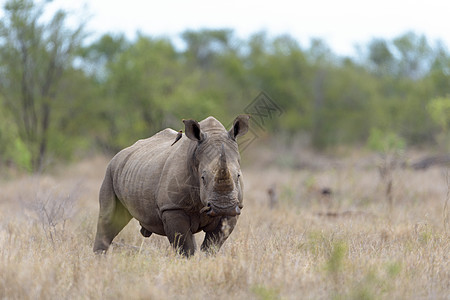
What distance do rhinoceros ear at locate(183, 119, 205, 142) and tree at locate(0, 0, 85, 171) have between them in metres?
13.3

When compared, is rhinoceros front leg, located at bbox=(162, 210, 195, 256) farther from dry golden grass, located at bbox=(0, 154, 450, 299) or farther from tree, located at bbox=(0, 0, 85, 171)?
tree, located at bbox=(0, 0, 85, 171)

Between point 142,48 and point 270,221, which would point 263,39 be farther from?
point 270,221

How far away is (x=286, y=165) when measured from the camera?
22.3m

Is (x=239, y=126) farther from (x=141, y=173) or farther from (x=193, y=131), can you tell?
(x=141, y=173)

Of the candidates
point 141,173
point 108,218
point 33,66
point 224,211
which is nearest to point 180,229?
point 224,211

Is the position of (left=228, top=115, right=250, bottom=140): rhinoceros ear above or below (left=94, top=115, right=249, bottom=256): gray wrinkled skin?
above

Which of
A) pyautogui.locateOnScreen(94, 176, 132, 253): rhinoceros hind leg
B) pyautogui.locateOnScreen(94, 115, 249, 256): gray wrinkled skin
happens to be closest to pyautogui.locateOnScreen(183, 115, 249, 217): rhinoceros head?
pyautogui.locateOnScreen(94, 115, 249, 256): gray wrinkled skin

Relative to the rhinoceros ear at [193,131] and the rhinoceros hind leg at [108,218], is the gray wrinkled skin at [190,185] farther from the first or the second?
the rhinoceros hind leg at [108,218]

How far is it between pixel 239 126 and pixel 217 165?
2.10ft

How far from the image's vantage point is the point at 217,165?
209 inches

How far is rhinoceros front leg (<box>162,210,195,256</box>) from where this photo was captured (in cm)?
572

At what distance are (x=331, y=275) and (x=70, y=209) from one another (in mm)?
4974

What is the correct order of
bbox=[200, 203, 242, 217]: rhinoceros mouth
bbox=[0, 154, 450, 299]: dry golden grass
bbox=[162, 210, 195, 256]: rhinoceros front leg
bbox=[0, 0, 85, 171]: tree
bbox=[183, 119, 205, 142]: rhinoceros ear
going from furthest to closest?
bbox=[0, 0, 85, 171]: tree, bbox=[162, 210, 195, 256]: rhinoceros front leg, bbox=[183, 119, 205, 142]: rhinoceros ear, bbox=[200, 203, 242, 217]: rhinoceros mouth, bbox=[0, 154, 450, 299]: dry golden grass

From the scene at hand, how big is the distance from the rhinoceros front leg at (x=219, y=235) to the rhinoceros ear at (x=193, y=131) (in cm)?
81
